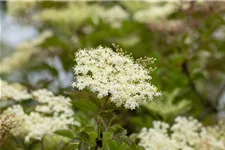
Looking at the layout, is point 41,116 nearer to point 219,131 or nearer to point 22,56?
point 219,131

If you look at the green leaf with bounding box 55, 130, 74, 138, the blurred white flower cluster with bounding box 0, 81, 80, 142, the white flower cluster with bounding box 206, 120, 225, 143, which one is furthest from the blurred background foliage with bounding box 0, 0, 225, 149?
the green leaf with bounding box 55, 130, 74, 138

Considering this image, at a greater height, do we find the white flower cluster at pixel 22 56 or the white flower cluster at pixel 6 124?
the white flower cluster at pixel 22 56

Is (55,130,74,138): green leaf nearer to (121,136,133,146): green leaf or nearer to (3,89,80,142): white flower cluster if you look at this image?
(3,89,80,142): white flower cluster

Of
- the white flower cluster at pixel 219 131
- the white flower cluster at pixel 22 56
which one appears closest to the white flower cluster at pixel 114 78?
the white flower cluster at pixel 219 131

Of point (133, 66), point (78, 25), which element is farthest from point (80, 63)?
point (78, 25)

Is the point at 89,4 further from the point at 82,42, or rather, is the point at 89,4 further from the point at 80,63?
the point at 80,63

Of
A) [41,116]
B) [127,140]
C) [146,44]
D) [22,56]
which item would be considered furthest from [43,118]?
[146,44]

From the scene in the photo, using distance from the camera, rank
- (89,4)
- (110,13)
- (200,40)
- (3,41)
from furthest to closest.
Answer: (3,41) → (89,4) → (110,13) → (200,40)

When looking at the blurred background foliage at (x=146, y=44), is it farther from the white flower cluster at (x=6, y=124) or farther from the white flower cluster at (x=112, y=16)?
the white flower cluster at (x=6, y=124)
